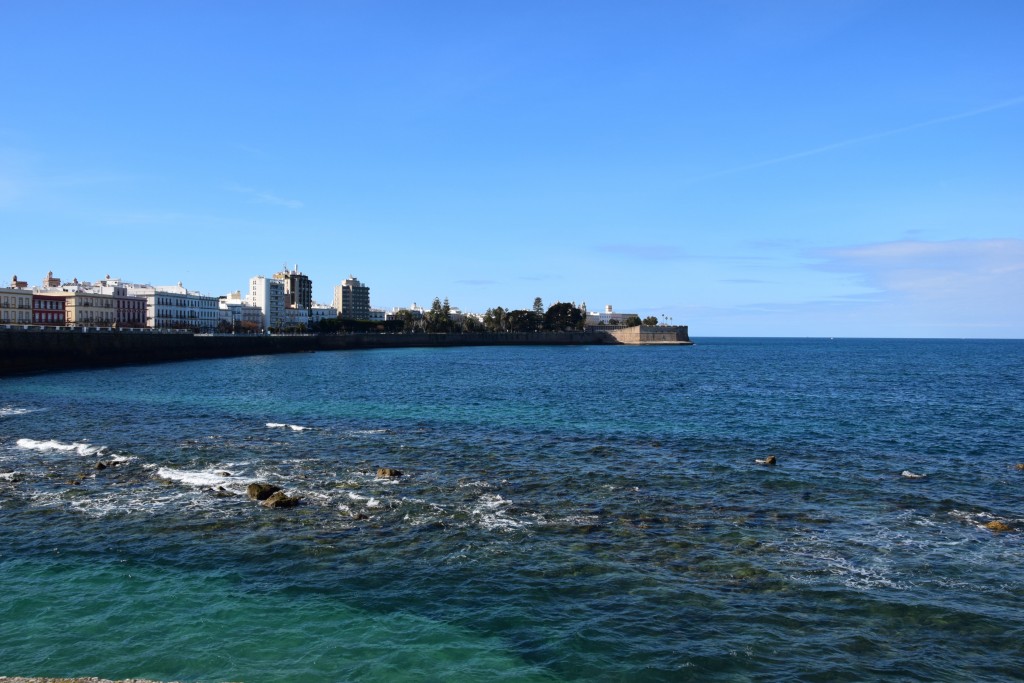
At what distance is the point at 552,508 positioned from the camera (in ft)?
87.9

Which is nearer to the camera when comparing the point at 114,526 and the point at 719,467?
the point at 114,526

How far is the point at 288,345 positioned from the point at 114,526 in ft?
566

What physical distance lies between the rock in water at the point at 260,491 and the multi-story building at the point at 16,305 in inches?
6652

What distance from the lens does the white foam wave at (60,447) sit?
125 feet

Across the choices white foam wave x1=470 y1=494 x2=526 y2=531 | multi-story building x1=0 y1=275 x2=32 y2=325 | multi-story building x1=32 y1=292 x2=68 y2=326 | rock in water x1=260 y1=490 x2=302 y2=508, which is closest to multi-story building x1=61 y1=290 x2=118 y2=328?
multi-story building x1=32 y1=292 x2=68 y2=326

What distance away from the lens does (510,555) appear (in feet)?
70.3

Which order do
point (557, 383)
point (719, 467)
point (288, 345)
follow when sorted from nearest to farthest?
1. point (719, 467)
2. point (557, 383)
3. point (288, 345)

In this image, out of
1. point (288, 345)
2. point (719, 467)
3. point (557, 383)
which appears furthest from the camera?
point (288, 345)

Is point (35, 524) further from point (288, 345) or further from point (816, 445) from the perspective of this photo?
point (288, 345)

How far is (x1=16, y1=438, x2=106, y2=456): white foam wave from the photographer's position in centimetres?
3817

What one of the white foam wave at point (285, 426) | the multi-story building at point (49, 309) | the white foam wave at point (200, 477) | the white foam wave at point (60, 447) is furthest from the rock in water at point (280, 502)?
the multi-story building at point (49, 309)

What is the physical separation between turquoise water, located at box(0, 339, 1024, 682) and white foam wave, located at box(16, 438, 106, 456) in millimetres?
282

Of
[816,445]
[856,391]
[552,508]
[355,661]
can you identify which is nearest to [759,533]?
[552,508]

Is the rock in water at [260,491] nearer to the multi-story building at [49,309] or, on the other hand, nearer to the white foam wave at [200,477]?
the white foam wave at [200,477]
